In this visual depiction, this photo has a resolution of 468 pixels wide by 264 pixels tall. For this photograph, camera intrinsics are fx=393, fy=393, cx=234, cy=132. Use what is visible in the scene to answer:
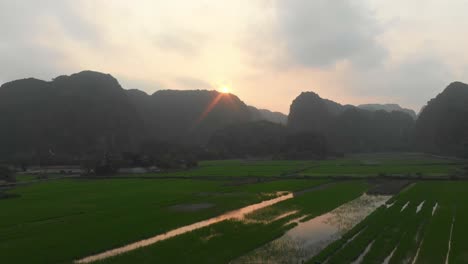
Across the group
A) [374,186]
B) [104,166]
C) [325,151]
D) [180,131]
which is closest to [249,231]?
[374,186]

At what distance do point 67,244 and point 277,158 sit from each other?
3537 inches

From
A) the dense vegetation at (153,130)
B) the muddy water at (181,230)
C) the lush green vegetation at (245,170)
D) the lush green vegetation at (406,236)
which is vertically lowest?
the muddy water at (181,230)

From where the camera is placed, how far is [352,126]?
6422 inches

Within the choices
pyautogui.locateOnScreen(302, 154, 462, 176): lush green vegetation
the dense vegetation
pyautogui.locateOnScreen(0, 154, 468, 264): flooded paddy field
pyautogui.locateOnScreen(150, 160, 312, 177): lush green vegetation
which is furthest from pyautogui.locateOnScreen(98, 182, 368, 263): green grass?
the dense vegetation

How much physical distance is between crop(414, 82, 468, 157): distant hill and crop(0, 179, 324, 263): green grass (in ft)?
287

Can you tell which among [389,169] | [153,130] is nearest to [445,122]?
[389,169]

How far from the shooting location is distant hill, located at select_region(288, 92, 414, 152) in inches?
5989

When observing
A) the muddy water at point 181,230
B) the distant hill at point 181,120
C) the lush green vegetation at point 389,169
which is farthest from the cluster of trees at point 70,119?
the muddy water at point 181,230

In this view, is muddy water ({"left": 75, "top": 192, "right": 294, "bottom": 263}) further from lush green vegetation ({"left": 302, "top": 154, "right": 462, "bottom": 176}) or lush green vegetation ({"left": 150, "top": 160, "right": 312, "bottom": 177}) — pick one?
lush green vegetation ({"left": 150, "top": 160, "right": 312, "bottom": 177})

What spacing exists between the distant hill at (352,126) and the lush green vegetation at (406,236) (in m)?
125

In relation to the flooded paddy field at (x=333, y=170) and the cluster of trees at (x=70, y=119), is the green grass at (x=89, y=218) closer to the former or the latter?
the flooded paddy field at (x=333, y=170)

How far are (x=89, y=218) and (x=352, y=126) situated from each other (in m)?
152

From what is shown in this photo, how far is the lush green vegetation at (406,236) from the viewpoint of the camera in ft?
45.3

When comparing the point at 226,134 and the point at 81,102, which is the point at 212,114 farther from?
the point at 81,102
